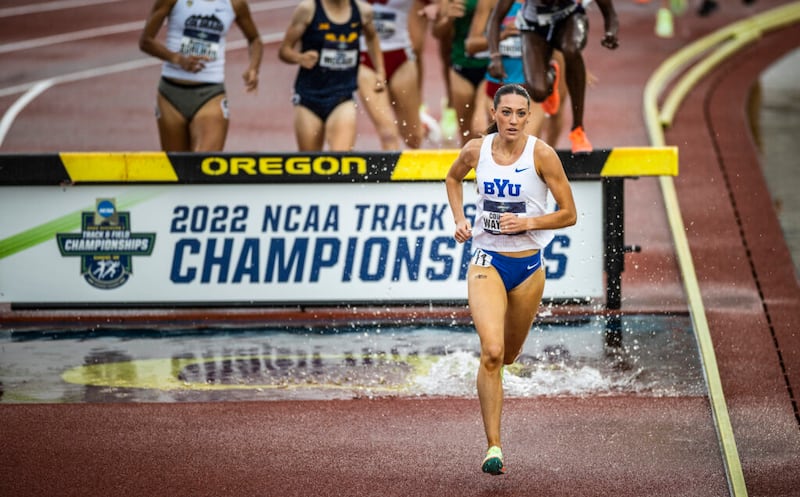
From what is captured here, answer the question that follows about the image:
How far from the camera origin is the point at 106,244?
39.1 ft

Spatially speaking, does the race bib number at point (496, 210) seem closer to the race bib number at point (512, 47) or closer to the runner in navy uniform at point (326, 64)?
the runner in navy uniform at point (326, 64)

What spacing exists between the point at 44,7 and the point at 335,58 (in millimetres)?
19202

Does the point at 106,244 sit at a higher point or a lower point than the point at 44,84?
lower

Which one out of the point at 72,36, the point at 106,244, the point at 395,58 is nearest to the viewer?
the point at 106,244

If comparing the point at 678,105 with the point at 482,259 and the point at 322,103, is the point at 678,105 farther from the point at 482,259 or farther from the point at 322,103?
the point at 482,259

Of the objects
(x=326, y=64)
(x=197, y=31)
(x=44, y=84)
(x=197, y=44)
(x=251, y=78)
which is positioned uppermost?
(x=44, y=84)

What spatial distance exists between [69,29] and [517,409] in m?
20.4

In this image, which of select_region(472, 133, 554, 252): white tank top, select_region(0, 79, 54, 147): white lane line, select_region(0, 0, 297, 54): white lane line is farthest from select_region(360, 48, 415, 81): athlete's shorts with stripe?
select_region(0, 0, 297, 54): white lane line

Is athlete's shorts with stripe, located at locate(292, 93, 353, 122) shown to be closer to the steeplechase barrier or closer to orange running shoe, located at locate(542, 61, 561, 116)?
the steeplechase barrier

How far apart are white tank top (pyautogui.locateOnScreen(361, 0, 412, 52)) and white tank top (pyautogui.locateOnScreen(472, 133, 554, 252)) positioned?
6.05 meters

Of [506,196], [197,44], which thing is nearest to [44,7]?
[197,44]

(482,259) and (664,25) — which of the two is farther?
(664,25)

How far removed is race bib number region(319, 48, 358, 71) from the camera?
13.0m

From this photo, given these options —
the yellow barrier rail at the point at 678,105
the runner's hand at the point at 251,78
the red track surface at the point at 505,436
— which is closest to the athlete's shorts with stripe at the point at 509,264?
the red track surface at the point at 505,436
